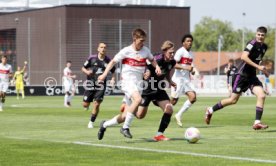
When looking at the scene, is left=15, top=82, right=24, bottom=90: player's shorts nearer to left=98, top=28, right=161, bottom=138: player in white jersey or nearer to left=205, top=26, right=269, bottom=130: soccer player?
left=205, top=26, right=269, bottom=130: soccer player

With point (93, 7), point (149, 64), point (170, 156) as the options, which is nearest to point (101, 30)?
point (93, 7)

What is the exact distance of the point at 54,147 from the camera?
14.9 m

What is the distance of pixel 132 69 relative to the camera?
1633 centimetres

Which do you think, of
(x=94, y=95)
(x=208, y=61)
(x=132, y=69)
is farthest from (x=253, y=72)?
(x=208, y=61)

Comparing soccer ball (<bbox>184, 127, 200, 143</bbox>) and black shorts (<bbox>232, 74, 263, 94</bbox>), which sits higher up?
black shorts (<bbox>232, 74, 263, 94</bbox>)

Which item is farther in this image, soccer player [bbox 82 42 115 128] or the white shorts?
soccer player [bbox 82 42 115 128]

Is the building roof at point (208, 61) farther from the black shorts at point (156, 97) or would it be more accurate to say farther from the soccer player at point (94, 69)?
the black shorts at point (156, 97)

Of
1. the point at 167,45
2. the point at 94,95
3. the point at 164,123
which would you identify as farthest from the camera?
the point at 94,95

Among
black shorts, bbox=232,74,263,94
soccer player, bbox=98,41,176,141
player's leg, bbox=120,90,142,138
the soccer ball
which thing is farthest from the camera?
black shorts, bbox=232,74,263,94

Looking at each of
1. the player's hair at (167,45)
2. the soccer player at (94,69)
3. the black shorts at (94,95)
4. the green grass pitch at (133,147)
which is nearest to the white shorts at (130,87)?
the green grass pitch at (133,147)

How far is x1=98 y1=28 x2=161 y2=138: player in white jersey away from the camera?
1617cm

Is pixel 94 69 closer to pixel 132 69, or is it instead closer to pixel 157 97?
pixel 157 97

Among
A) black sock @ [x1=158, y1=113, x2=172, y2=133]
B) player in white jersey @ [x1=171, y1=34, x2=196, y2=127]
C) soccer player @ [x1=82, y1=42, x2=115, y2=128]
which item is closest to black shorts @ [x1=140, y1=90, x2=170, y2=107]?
black sock @ [x1=158, y1=113, x2=172, y2=133]

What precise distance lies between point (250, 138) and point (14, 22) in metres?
53.2
